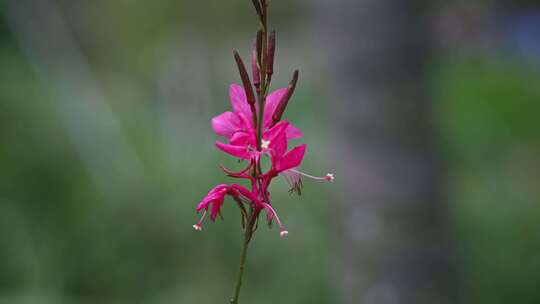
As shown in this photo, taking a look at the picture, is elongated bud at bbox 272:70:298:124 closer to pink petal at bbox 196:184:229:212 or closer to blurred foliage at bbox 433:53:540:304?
pink petal at bbox 196:184:229:212

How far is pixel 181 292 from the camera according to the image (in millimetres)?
3146

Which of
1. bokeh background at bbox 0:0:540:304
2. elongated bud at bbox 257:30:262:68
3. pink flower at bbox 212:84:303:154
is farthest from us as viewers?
bokeh background at bbox 0:0:540:304

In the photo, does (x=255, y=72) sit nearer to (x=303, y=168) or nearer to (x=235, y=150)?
(x=235, y=150)

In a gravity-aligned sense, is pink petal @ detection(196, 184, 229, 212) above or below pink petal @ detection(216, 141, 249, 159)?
below

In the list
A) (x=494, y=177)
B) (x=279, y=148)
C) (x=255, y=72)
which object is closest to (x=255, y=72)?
(x=255, y=72)

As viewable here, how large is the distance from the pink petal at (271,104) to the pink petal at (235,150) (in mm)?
63

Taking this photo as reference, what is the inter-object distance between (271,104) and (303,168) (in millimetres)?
3800

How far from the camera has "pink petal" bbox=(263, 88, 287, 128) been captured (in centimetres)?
86

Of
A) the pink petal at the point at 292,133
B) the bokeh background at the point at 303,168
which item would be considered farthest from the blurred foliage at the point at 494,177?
the pink petal at the point at 292,133

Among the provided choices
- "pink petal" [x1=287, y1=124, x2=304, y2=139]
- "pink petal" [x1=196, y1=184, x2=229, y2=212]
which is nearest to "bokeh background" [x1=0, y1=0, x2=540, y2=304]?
"pink petal" [x1=287, y1=124, x2=304, y2=139]

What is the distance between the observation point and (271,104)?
0.88m

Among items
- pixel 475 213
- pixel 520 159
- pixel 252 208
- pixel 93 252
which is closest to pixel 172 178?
pixel 93 252

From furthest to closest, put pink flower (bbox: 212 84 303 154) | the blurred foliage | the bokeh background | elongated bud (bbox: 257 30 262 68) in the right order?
the blurred foliage
the bokeh background
pink flower (bbox: 212 84 303 154)
elongated bud (bbox: 257 30 262 68)

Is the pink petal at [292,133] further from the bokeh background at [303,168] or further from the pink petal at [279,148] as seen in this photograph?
the bokeh background at [303,168]
